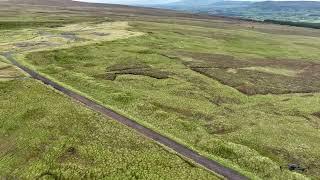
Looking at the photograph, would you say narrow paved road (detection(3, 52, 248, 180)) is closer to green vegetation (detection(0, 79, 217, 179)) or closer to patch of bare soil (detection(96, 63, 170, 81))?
green vegetation (detection(0, 79, 217, 179))

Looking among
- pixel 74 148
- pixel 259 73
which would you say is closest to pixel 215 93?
pixel 259 73

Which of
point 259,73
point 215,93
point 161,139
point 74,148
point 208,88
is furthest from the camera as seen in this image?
point 259,73

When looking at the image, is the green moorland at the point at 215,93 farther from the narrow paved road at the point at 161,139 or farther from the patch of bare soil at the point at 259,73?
the narrow paved road at the point at 161,139

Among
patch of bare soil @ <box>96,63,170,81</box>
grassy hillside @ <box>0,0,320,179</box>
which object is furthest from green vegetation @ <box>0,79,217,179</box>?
patch of bare soil @ <box>96,63,170,81</box>

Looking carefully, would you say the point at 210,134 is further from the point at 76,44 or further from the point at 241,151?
the point at 76,44

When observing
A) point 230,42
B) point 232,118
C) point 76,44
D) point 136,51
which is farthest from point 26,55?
point 230,42

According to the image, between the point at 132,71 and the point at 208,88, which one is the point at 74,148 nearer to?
the point at 208,88

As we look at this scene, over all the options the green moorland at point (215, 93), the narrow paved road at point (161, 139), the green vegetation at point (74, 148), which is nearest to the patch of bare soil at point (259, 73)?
the green moorland at point (215, 93)
